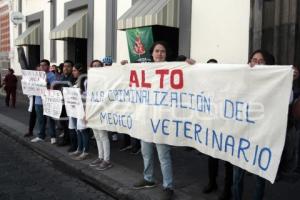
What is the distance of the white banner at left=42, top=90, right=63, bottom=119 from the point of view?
760 centimetres

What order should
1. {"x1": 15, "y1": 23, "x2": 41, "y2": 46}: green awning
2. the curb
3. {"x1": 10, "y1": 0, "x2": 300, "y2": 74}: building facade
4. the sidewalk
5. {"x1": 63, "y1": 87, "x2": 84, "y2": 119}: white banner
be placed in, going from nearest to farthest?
the sidewalk, the curb, {"x1": 63, "y1": 87, "x2": 84, "y2": 119}: white banner, {"x1": 10, "y1": 0, "x2": 300, "y2": 74}: building facade, {"x1": 15, "y1": 23, "x2": 41, "y2": 46}: green awning

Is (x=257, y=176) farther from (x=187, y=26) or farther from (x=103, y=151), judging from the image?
(x=187, y=26)

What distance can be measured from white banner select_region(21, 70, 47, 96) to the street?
52.0 inches

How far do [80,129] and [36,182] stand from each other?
3.68ft

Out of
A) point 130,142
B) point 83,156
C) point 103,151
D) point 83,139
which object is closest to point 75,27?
point 130,142

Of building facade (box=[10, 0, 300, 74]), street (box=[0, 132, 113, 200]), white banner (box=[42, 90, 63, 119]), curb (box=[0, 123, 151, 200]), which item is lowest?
street (box=[0, 132, 113, 200])

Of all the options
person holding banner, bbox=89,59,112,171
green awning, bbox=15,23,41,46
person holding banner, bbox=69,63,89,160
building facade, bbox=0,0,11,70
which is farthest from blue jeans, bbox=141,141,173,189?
building facade, bbox=0,0,11,70

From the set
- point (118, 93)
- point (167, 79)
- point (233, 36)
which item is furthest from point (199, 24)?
point (167, 79)

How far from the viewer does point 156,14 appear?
9.22 m

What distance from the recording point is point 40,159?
749cm

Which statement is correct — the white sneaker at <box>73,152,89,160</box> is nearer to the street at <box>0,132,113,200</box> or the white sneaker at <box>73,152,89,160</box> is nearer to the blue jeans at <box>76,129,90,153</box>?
the blue jeans at <box>76,129,90,153</box>

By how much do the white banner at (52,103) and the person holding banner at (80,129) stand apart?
0.55 meters

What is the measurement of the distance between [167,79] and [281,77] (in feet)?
5.15

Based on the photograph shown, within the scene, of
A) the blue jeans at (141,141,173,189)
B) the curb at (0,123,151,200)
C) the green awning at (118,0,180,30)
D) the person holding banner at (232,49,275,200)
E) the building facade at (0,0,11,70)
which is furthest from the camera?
the building facade at (0,0,11,70)
